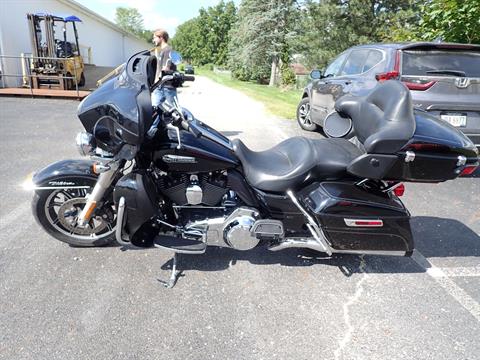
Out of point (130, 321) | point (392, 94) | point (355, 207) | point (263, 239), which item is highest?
point (392, 94)

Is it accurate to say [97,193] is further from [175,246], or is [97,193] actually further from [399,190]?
[399,190]

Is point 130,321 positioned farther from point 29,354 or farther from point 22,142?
point 22,142

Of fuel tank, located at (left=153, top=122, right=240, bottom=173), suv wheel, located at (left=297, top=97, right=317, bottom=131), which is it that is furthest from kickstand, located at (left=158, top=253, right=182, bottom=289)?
suv wheel, located at (left=297, top=97, right=317, bottom=131)

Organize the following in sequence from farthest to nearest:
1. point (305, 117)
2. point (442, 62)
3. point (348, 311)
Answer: point (305, 117) < point (442, 62) < point (348, 311)

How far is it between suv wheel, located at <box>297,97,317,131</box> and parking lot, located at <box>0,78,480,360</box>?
4.57 meters

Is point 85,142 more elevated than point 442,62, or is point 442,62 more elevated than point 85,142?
point 442,62

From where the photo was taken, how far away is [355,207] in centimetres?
A: 266

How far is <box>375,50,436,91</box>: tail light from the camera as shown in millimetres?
4832

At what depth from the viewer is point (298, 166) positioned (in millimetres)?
2695

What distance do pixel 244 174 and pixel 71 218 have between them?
1.63m

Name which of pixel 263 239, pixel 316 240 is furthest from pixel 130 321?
pixel 316 240

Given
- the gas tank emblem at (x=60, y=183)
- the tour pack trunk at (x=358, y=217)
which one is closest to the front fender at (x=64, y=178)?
the gas tank emblem at (x=60, y=183)

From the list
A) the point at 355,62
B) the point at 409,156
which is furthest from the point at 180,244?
the point at 355,62

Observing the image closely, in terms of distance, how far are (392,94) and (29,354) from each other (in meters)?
2.88
